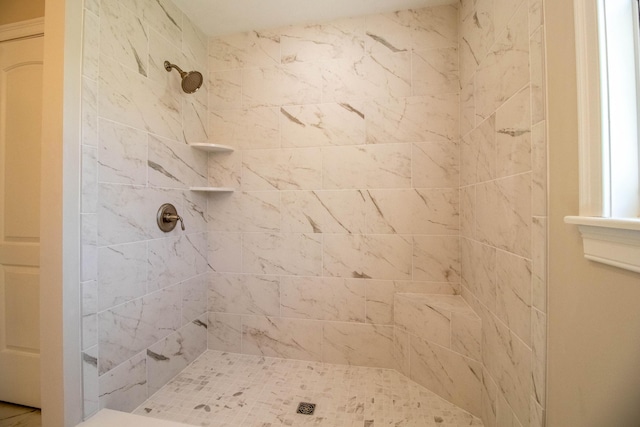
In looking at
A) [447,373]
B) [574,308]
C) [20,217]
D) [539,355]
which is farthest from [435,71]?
[20,217]

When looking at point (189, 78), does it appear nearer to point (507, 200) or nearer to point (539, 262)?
point (507, 200)

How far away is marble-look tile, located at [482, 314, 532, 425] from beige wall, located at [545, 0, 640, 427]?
0.34 ft

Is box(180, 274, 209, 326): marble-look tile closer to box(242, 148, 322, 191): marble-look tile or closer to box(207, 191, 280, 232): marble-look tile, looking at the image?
box(207, 191, 280, 232): marble-look tile

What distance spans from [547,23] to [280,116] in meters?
1.31

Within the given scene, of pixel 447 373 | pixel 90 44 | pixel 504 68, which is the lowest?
pixel 447 373

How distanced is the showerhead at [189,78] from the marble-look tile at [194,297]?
1.19 m

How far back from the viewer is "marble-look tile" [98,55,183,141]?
1062mm

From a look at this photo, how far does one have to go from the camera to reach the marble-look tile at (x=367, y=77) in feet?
4.83

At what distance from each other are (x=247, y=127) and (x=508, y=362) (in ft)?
6.07

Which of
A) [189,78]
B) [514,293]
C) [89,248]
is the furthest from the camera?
[189,78]

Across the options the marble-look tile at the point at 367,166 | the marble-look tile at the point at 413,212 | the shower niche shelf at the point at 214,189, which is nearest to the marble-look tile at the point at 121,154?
the shower niche shelf at the point at 214,189

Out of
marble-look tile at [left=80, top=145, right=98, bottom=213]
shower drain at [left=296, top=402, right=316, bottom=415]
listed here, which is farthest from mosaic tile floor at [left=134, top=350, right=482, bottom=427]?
marble-look tile at [left=80, top=145, right=98, bottom=213]

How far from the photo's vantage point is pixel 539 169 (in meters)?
0.73

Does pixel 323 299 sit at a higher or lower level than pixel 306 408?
higher
